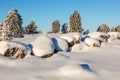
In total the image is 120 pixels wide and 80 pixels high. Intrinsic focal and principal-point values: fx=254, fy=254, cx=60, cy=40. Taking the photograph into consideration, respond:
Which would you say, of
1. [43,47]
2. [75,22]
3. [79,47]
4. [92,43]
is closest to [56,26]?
[75,22]

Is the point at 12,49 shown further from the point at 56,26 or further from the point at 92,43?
the point at 56,26

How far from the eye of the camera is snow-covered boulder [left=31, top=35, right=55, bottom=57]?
24469mm

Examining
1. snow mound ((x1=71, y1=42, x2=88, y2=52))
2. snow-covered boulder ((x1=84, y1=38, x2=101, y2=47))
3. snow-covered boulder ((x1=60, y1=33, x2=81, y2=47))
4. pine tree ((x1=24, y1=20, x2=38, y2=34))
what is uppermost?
pine tree ((x1=24, y1=20, x2=38, y2=34))

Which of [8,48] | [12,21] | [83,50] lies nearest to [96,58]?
[83,50]

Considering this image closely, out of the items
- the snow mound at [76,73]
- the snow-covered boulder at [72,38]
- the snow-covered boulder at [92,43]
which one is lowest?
the snow mound at [76,73]

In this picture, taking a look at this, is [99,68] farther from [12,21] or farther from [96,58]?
[12,21]

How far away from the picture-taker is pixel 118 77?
19.7m

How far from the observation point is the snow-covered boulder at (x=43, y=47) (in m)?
24.5

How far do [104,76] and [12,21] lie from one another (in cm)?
4011

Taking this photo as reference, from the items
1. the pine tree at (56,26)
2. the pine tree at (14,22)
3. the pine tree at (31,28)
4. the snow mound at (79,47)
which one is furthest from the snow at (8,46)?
the pine tree at (56,26)

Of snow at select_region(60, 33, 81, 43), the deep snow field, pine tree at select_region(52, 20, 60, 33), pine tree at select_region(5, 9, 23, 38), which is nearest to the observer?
the deep snow field

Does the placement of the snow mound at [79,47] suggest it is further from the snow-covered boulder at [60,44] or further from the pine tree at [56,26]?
the pine tree at [56,26]

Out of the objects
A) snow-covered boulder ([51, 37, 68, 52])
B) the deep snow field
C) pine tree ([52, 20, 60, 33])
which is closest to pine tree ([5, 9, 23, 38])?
snow-covered boulder ([51, 37, 68, 52])

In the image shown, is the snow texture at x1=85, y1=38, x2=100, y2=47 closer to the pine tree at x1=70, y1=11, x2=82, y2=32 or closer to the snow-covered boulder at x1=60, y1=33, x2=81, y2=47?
the snow-covered boulder at x1=60, y1=33, x2=81, y2=47
